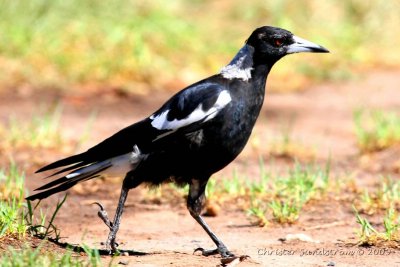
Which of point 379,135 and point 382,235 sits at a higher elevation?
point 379,135

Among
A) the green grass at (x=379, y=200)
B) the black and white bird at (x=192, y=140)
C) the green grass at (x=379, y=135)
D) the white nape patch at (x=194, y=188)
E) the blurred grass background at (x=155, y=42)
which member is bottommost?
the green grass at (x=379, y=200)

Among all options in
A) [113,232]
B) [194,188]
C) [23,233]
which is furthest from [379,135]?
[23,233]

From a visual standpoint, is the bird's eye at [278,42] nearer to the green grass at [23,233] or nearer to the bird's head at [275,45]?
the bird's head at [275,45]

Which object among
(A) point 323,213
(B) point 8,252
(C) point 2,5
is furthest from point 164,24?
(B) point 8,252

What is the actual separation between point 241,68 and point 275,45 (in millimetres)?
263

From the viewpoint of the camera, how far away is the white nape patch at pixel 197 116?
4.19 metres

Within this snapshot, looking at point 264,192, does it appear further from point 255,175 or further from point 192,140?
point 192,140

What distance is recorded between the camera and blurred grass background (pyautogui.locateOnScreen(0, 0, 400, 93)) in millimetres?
9383

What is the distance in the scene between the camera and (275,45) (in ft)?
15.1

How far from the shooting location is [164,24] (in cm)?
1071

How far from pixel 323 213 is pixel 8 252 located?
2242 mm

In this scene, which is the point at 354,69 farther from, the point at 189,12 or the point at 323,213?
the point at 323,213

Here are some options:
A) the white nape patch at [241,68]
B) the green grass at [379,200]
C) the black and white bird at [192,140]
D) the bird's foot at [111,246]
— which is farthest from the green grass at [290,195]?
the bird's foot at [111,246]

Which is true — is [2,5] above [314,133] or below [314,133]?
above
